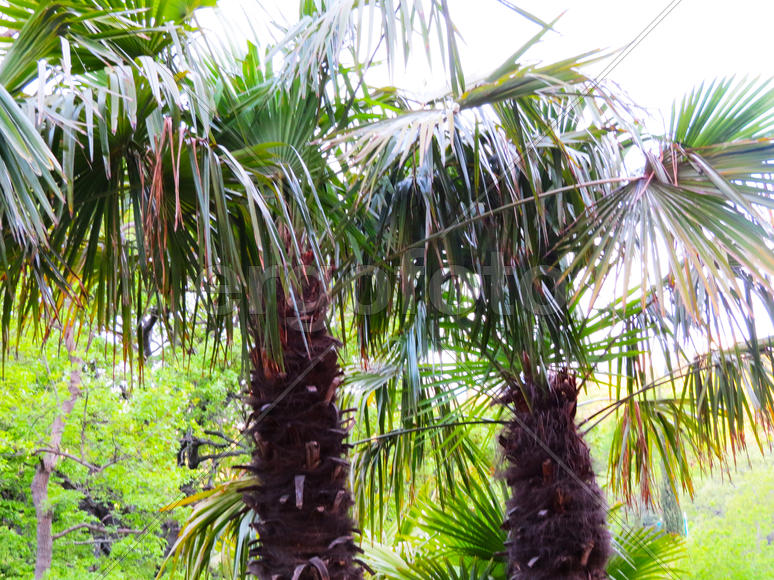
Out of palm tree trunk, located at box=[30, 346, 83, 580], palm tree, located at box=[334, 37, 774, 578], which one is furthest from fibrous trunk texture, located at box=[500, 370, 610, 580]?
palm tree trunk, located at box=[30, 346, 83, 580]

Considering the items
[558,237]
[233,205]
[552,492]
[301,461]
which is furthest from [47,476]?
[558,237]

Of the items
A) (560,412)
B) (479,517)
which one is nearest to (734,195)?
(560,412)

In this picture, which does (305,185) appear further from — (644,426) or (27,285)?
(644,426)

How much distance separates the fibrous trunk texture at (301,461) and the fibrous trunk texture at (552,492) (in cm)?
71

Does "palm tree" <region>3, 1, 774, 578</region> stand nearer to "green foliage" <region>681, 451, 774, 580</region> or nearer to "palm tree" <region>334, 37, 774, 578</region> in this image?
"palm tree" <region>334, 37, 774, 578</region>

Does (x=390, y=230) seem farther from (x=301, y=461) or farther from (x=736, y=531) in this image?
(x=736, y=531)

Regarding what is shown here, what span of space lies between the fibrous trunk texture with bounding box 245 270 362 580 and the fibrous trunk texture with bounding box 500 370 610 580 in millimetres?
712

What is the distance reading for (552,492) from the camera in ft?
8.79

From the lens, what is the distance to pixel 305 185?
2693 millimetres

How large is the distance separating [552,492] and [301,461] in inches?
40.0

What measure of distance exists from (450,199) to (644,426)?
1.71 m

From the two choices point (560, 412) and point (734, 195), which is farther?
point (560, 412)

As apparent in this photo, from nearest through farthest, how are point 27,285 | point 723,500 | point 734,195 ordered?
point 734,195 < point 27,285 < point 723,500

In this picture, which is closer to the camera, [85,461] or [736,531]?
[85,461]
